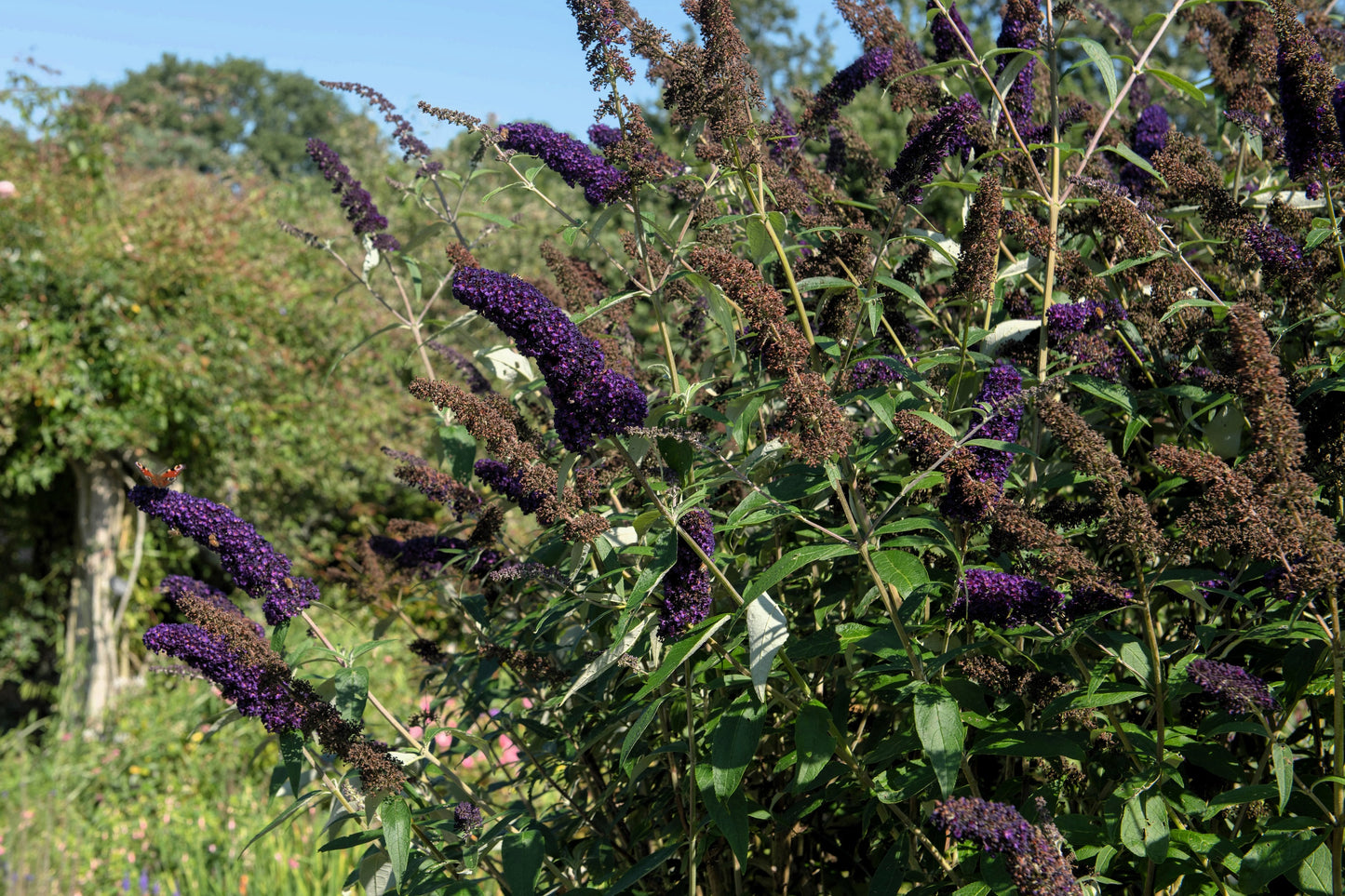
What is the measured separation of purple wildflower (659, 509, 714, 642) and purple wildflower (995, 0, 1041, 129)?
4.82 feet

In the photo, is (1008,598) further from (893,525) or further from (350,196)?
(350,196)

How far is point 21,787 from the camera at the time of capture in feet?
24.0

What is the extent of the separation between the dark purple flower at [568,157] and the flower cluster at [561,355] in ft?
2.02

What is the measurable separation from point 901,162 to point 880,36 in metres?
1.03

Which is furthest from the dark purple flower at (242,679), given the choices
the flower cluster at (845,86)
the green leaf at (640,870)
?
the flower cluster at (845,86)

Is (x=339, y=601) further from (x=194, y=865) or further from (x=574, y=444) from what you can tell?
(x=574, y=444)

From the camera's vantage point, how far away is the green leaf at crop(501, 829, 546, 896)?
6.84 feet

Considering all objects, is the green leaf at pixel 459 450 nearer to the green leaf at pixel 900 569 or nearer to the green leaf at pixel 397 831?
the green leaf at pixel 397 831

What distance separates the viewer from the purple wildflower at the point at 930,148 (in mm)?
2094

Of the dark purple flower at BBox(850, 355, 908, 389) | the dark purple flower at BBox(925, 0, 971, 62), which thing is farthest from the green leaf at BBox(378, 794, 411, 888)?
the dark purple flower at BBox(925, 0, 971, 62)

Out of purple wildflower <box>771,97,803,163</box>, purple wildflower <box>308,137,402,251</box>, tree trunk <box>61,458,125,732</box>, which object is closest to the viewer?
purple wildflower <box>771,97,803,163</box>

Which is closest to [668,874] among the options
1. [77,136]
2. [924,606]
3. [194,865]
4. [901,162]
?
[924,606]

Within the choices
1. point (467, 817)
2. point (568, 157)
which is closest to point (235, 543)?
point (467, 817)

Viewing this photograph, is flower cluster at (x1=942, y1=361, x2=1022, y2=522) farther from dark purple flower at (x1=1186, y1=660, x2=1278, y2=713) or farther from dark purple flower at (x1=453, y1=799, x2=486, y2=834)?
dark purple flower at (x1=453, y1=799, x2=486, y2=834)
